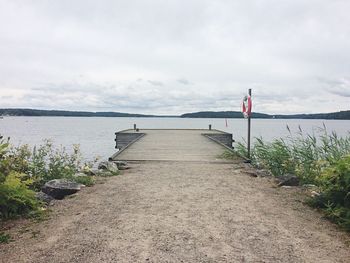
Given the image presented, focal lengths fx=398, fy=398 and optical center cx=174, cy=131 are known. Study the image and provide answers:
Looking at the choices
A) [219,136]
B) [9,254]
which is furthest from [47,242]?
[219,136]

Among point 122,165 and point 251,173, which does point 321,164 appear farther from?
point 122,165

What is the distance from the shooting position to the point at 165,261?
3678 millimetres

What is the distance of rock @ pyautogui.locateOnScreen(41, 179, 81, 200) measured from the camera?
6.65m

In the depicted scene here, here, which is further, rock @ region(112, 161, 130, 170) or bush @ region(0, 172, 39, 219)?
rock @ region(112, 161, 130, 170)

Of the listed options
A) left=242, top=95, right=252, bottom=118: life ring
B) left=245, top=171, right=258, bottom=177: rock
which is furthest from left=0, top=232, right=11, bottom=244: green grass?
left=242, top=95, right=252, bottom=118: life ring

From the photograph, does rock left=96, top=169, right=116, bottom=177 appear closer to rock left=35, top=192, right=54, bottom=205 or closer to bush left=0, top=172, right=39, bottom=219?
rock left=35, top=192, right=54, bottom=205

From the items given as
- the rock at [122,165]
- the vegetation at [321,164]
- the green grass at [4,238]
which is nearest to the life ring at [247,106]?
the vegetation at [321,164]

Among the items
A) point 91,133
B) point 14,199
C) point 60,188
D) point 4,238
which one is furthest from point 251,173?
point 91,133

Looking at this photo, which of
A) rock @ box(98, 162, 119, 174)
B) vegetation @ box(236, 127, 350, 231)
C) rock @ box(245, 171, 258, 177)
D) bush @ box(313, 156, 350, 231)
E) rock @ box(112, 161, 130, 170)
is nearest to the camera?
bush @ box(313, 156, 350, 231)

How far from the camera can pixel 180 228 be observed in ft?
15.4

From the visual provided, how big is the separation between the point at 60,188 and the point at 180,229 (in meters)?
2.91

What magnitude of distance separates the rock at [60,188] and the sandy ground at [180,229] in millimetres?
203

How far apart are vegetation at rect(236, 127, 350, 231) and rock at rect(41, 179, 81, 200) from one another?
4.01 meters

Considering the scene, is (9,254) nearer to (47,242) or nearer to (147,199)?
(47,242)
